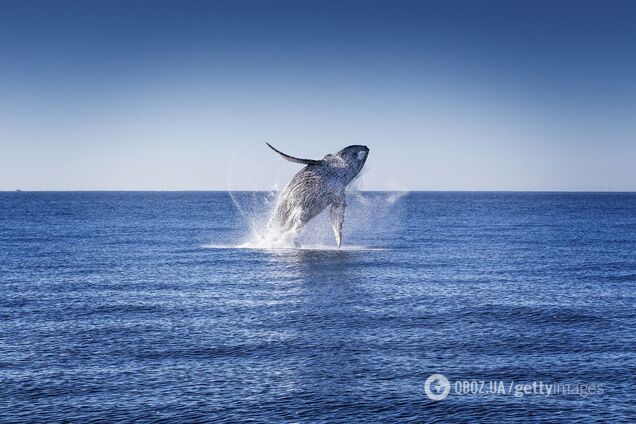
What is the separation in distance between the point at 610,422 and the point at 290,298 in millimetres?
20958

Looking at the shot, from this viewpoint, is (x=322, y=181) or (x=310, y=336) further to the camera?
(x=322, y=181)

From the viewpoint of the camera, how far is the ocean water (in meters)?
23.2

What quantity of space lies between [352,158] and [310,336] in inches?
994

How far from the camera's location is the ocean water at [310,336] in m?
23.2

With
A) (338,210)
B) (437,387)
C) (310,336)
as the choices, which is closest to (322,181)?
(338,210)

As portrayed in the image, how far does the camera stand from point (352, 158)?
55.0 m

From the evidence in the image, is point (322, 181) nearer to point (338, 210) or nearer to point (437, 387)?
point (338, 210)

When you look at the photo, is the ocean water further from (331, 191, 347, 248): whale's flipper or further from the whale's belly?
the whale's belly

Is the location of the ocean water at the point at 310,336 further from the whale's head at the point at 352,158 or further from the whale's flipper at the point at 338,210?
the whale's head at the point at 352,158

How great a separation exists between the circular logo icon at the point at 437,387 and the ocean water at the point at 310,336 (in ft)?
0.98

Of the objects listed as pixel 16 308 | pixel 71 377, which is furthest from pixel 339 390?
pixel 16 308


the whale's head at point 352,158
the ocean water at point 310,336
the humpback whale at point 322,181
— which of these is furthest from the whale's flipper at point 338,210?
the ocean water at point 310,336

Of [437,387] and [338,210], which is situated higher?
[338,210]

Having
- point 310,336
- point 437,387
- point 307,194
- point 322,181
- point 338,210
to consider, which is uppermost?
point 322,181
